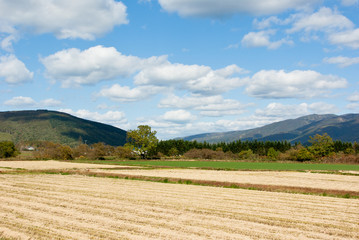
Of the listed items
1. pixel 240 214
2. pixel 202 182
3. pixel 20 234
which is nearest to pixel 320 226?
pixel 240 214

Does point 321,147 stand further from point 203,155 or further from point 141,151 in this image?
point 141,151

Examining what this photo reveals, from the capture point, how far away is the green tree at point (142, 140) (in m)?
131

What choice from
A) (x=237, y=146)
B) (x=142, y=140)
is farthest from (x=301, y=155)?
(x=142, y=140)

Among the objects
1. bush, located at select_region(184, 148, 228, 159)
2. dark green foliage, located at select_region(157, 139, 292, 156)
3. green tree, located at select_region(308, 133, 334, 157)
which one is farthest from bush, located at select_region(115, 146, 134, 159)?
green tree, located at select_region(308, 133, 334, 157)

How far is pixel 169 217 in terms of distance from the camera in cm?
2016

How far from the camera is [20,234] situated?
1583 centimetres

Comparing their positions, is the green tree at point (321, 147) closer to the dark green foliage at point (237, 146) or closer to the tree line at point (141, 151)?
the tree line at point (141, 151)

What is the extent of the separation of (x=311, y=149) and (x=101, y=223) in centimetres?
13942

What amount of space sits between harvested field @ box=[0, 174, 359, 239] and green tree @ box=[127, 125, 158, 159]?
101 metres

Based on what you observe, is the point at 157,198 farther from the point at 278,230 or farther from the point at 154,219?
the point at 278,230

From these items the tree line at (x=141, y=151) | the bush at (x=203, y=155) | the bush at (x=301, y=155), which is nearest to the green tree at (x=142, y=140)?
the tree line at (x=141, y=151)

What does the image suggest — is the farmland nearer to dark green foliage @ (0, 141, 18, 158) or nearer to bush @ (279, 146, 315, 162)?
dark green foliage @ (0, 141, 18, 158)

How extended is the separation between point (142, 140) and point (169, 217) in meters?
111

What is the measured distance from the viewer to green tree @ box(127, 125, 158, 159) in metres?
131
